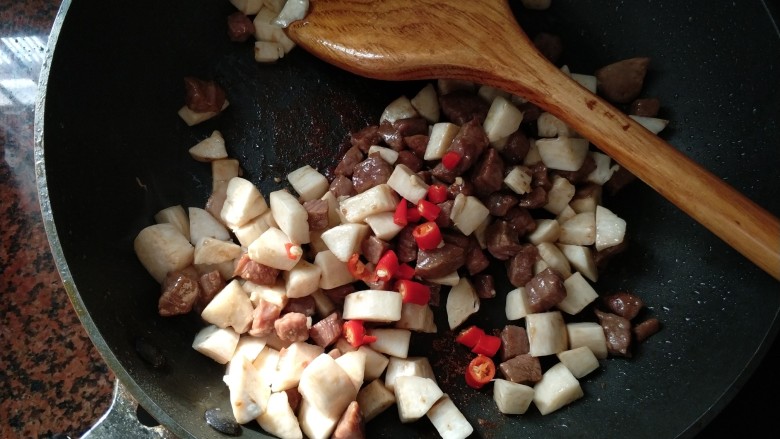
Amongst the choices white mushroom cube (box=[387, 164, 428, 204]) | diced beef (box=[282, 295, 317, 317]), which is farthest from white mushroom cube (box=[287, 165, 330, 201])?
diced beef (box=[282, 295, 317, 317])

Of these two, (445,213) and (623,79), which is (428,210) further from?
(623,79)

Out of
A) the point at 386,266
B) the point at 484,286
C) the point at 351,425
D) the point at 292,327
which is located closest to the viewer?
the point at 351,425

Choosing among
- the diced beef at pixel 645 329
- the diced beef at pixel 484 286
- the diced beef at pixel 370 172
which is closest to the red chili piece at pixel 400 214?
the diced beef at pixel 370 172

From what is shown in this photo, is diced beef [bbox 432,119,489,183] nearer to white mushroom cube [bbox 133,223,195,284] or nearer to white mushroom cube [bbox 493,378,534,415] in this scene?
white mushroom cube [bbox 493,378,534,415]

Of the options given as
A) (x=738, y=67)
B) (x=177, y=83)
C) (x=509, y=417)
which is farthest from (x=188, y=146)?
(x=738, y=67)

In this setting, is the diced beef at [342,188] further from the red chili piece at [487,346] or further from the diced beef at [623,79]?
the diced beef at [623,79]

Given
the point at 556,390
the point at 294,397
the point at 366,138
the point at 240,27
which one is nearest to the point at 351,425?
the point at 294,397
